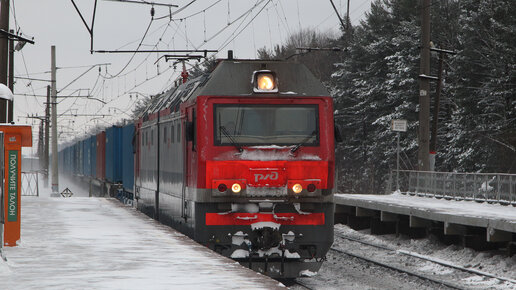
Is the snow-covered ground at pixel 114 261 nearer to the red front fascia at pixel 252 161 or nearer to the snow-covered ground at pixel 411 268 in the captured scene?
the red front fascia at pixel 252 161

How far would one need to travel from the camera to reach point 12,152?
41.0ft

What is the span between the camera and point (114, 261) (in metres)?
10.7

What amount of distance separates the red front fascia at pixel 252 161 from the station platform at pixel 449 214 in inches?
154

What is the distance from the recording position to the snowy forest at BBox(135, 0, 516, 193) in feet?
128

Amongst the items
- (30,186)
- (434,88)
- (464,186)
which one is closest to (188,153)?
(464,186)

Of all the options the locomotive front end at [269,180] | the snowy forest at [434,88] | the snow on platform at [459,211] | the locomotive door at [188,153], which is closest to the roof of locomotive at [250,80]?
the locomotive front end at [269,180]

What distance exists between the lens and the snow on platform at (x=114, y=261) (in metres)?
8.74

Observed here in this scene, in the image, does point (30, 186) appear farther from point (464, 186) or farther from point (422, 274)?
point (422, 274)

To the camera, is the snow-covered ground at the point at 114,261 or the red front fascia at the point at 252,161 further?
the red front fascia at the point at 252,161

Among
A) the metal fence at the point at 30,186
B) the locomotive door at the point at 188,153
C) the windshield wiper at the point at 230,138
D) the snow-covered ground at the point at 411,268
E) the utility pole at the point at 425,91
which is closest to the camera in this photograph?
the windshield wiper at the point at 230,138

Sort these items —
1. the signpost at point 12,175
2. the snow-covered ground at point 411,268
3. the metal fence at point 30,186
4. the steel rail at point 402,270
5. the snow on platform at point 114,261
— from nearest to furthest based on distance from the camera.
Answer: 1. the snow on platform at point 114,261
2. the signpost at point 12,175
3. the steel rail at point 402,270
4. the snow-covered ground at point 411,268
5. the metal fence at point 30,186

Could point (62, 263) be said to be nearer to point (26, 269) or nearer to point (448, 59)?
point (26, 269)

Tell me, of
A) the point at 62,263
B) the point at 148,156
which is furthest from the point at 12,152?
the point at 148,156

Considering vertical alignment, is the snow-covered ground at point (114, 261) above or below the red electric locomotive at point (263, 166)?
below
